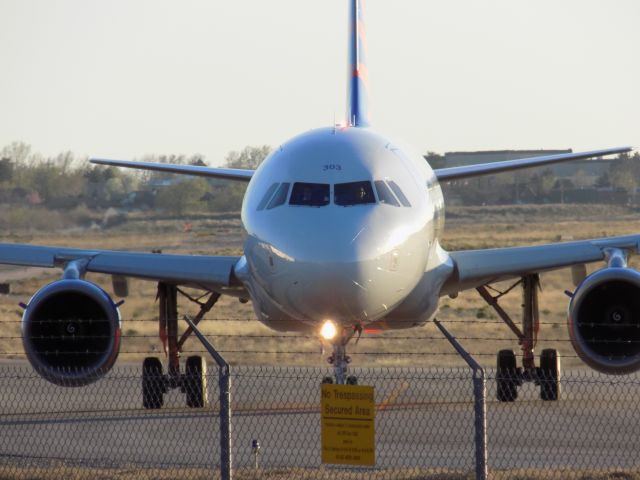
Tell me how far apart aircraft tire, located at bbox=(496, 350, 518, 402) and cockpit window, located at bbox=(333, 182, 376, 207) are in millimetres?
4618

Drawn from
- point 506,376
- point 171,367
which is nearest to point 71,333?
point 171,367

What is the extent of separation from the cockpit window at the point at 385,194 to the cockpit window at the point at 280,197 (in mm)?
1021

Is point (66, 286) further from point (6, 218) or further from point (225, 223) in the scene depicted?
point (225, 223)

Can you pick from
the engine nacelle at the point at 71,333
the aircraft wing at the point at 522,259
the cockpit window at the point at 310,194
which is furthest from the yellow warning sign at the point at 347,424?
the aircraft wing at the point at 522,259

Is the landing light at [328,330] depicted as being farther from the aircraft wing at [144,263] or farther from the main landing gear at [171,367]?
the main landing gear at [171,367]

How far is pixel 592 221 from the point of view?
84.2 m

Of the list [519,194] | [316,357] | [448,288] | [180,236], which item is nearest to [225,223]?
[180,236]

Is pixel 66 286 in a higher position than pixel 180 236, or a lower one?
lower

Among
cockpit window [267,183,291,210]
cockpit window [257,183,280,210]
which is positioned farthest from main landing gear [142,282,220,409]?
cockpit window [267,183,291,210]

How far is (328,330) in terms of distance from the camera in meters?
15.8

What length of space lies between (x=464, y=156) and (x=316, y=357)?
291 feet

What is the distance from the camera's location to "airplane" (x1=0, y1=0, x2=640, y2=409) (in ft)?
48.3

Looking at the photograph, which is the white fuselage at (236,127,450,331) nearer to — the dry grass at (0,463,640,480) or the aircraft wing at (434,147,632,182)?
the dry grass at (0,463,640,480)

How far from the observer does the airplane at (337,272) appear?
14719 millimetres
